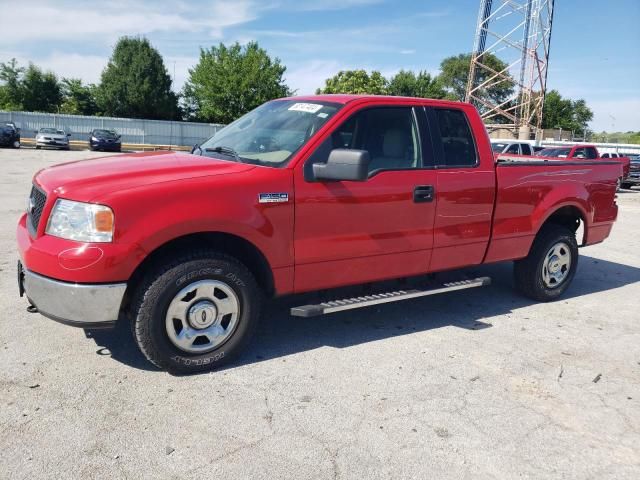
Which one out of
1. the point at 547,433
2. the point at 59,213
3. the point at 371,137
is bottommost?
the point at 547,433

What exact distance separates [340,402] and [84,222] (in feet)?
6.18

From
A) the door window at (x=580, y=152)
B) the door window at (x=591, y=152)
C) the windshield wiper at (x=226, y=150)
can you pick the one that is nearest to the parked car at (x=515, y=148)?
the door window at (x=580, y=152)

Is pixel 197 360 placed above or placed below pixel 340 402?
above

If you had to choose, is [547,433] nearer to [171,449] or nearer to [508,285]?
[171,449]

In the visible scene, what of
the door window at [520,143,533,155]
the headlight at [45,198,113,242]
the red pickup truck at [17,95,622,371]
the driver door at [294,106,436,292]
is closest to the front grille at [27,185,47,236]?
the red pickup truck at [17,95,622,371]

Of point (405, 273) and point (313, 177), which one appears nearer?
point (313, 177)

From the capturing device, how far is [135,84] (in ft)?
162

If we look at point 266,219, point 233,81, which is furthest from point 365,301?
point 233,81

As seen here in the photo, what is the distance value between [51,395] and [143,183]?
139cm

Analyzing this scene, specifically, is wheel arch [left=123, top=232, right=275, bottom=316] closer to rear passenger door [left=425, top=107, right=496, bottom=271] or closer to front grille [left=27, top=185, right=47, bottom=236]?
front grille [left=27, top=185, right=47, bottom=236]

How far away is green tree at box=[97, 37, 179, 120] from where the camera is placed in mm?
49500

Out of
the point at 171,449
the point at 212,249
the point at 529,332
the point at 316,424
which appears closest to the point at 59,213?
the point at 212,249

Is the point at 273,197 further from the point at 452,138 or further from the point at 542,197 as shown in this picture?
the point at 542,197

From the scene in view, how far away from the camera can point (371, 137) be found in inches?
163
